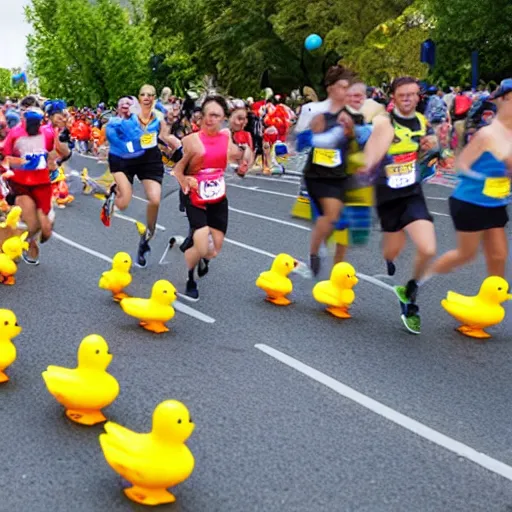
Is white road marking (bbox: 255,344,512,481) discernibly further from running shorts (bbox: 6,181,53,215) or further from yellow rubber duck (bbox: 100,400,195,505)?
running shorts (bbox: 6,181,53,215)

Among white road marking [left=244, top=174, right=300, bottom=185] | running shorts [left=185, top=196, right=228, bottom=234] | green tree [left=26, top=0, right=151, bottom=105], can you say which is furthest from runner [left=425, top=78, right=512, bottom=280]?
green tree [left=26, top=0, right=151, bottom=105]

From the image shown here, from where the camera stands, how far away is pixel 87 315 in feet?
24.5

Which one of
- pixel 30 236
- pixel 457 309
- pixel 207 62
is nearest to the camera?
pixel 457 309

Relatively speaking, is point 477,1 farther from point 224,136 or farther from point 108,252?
point 224,136

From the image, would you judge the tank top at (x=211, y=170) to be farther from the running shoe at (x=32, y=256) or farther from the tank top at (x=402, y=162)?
the running shoe at (x=32, y=256)

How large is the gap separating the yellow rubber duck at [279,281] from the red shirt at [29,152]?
270 cm

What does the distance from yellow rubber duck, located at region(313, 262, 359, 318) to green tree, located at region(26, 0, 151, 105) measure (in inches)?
1938

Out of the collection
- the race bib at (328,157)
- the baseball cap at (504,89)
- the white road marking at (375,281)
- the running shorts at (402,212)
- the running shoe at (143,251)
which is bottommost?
the white road marking at (375,281)

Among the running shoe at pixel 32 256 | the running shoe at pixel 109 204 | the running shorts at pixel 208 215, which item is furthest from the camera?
the running shoe at pixel 109 204

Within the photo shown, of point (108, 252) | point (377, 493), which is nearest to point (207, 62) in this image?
point (108, 252)

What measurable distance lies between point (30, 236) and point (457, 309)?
478 cm

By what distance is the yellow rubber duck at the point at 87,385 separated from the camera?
4.85 m

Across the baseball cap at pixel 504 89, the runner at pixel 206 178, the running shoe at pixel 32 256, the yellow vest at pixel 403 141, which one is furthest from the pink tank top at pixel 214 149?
the running shoe at pixel 32 256

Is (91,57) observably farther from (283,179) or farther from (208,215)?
(208,215)
